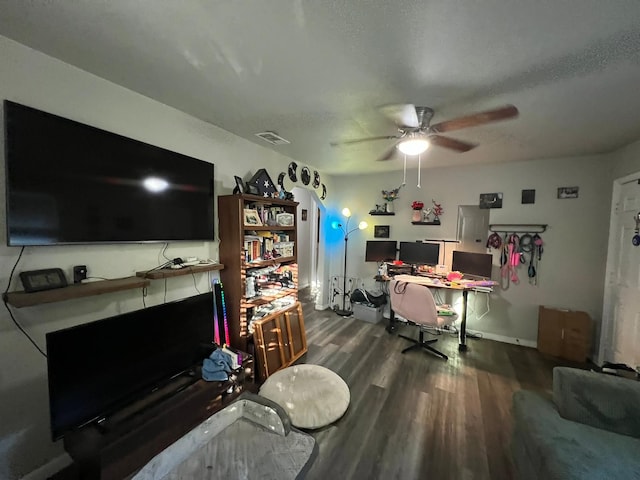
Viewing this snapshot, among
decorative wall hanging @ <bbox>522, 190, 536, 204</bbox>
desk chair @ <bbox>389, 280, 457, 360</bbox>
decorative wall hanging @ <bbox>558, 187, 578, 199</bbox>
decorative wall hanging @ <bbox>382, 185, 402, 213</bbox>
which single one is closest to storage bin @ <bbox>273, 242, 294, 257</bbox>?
desk chair @ <bbox>389, 280, 457, 360</bbox>

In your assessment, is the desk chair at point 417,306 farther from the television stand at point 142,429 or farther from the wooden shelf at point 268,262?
the television stand at point 142,429

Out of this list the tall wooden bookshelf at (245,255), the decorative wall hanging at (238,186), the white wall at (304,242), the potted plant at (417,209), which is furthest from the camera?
the white wall at (304,242)

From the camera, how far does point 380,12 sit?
3.43 ft

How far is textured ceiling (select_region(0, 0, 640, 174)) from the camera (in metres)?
1.05

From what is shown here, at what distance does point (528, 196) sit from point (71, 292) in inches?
176

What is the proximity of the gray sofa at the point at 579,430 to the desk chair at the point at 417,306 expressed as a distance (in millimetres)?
1120

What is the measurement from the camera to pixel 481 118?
5.33ft

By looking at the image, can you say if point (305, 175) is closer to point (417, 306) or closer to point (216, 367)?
point (417, 306)

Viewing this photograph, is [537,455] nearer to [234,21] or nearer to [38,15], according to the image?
[234,21]

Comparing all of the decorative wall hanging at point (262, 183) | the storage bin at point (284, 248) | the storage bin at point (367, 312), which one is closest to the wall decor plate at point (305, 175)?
the decorative wall hanging at point (262, 183)

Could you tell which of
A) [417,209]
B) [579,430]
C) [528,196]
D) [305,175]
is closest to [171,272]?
[305,175]

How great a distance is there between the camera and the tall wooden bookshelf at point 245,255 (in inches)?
91.2

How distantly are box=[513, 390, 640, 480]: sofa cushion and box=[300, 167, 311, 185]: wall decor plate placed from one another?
3.17m

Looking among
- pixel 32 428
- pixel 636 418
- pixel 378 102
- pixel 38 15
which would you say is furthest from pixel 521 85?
pixel 32 428
